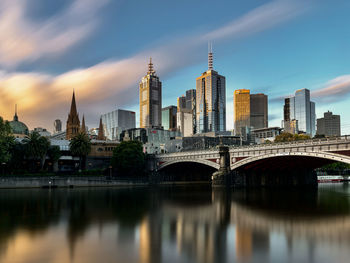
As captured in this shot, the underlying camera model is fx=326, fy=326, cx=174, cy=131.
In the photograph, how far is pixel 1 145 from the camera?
76125mm

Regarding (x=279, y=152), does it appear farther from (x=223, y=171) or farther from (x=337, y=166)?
(x=337, y=166)

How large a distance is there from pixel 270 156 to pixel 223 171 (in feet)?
47.4

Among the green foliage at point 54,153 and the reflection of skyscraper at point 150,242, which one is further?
the green foliage at point 54,153

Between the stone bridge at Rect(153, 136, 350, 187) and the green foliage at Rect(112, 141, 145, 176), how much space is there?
8.77 meters

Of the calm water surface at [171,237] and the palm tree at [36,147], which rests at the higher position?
the palm tree at [36,147]

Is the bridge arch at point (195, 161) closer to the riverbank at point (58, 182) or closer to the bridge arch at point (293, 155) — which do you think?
the bridge arch at point (293, 155)

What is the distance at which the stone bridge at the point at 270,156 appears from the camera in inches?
2263

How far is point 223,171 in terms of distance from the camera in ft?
259

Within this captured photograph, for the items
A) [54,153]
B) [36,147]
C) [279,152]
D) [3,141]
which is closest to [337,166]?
[279,152]

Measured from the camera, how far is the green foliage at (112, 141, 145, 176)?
3723 inches

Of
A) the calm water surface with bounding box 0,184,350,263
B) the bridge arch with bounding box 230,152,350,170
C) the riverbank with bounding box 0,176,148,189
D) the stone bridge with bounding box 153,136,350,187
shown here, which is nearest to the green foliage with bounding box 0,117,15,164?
the riverbank with bounding box 0,176,148,189

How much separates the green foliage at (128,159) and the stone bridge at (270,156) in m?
8.77

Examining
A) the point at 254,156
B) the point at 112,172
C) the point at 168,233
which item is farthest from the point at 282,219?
the point at 112,172

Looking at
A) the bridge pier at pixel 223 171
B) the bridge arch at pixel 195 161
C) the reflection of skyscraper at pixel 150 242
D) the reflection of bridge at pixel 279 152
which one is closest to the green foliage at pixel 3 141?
the bridge arch at pixel 195 161
